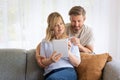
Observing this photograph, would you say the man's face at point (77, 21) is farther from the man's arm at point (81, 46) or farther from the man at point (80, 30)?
the man's arm at point (81, 46)

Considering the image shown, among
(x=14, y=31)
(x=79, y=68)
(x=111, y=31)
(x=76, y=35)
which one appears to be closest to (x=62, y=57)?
(x=79, y=68)

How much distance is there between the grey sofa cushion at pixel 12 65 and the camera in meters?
2.18

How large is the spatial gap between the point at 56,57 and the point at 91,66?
337 millimetres

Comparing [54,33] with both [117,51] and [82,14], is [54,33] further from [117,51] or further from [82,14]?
[117,51]

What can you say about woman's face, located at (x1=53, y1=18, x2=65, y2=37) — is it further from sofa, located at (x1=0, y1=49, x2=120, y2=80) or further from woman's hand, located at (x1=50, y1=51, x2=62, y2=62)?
sofa, located at (x1=0, y1=49, x2=120, y2=80)

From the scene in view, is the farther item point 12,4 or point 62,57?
point 12,4

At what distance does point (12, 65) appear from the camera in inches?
87.0

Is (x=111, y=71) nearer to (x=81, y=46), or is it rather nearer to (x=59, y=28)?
(x=81, y=46)

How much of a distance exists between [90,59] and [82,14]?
473 millimetres

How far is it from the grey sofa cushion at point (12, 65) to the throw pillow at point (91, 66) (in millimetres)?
549

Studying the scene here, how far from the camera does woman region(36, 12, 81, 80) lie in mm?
1972

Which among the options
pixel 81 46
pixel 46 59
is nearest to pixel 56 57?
pixel 46 59

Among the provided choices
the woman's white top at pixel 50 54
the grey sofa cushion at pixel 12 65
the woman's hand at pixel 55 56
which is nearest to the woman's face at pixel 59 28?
the woman's white top at pixel 50 54

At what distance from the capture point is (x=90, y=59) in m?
2.10
